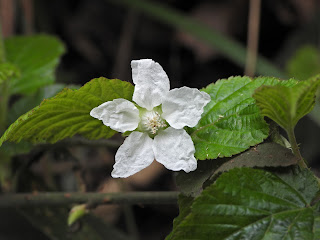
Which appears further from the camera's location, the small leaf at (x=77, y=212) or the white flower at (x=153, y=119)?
the small leaf at (x=77, y=212)

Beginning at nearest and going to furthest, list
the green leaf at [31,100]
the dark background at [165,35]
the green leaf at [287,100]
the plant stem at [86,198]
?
the green leaf at [287,100], the plant stem at [86,198], the green leaf at [31,100], the dark background at [165,35]

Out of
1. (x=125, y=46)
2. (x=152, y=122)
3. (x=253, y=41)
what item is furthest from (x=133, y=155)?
(x=125, y=46)

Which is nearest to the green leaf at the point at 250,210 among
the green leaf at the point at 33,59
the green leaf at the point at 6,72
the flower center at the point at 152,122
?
the flower center at the point at 152,122

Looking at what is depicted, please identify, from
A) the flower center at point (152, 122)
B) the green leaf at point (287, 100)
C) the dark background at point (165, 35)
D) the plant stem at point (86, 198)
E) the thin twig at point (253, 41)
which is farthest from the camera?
the dark background at point (165, 35)

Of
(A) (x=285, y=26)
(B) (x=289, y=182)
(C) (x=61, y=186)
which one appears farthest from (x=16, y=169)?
(A) (x=285, y=26)

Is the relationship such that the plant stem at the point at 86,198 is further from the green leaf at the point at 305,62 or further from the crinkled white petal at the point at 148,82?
the green leaf at the point at 305,62

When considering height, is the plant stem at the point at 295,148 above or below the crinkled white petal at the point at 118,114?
below

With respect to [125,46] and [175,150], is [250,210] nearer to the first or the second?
[175,150]
